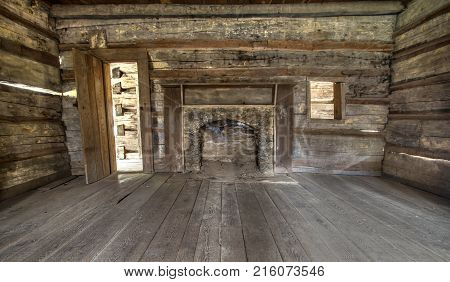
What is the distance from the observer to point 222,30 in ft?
11.1

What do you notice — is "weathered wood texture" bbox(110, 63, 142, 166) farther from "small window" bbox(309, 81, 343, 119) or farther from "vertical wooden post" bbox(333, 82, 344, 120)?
"small window" bbox(309, 81, 343, 119)

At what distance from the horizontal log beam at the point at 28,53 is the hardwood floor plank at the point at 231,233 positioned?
12.5 feet

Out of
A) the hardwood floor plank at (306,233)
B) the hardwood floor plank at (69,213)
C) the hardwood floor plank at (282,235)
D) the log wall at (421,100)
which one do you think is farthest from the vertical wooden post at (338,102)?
the hardwood floor plank at (69,213)

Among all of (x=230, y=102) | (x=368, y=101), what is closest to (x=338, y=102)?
(x=368, y=101)

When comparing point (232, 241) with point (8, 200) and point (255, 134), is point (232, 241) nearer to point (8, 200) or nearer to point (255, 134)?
point (255, 134)

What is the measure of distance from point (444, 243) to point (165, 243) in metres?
2.33

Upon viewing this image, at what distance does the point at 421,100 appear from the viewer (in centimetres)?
291

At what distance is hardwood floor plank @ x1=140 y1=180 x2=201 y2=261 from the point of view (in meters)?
1.40

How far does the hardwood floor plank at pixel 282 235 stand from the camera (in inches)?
55.0

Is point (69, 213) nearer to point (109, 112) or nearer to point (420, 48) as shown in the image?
point (109, 112)

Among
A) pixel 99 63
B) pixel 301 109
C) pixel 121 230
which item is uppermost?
pixel 99 63

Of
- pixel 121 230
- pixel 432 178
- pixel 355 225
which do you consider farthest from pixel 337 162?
pixel 121 230

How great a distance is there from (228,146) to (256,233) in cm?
229

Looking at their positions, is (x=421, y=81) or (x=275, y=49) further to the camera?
(x=275, y=49)
